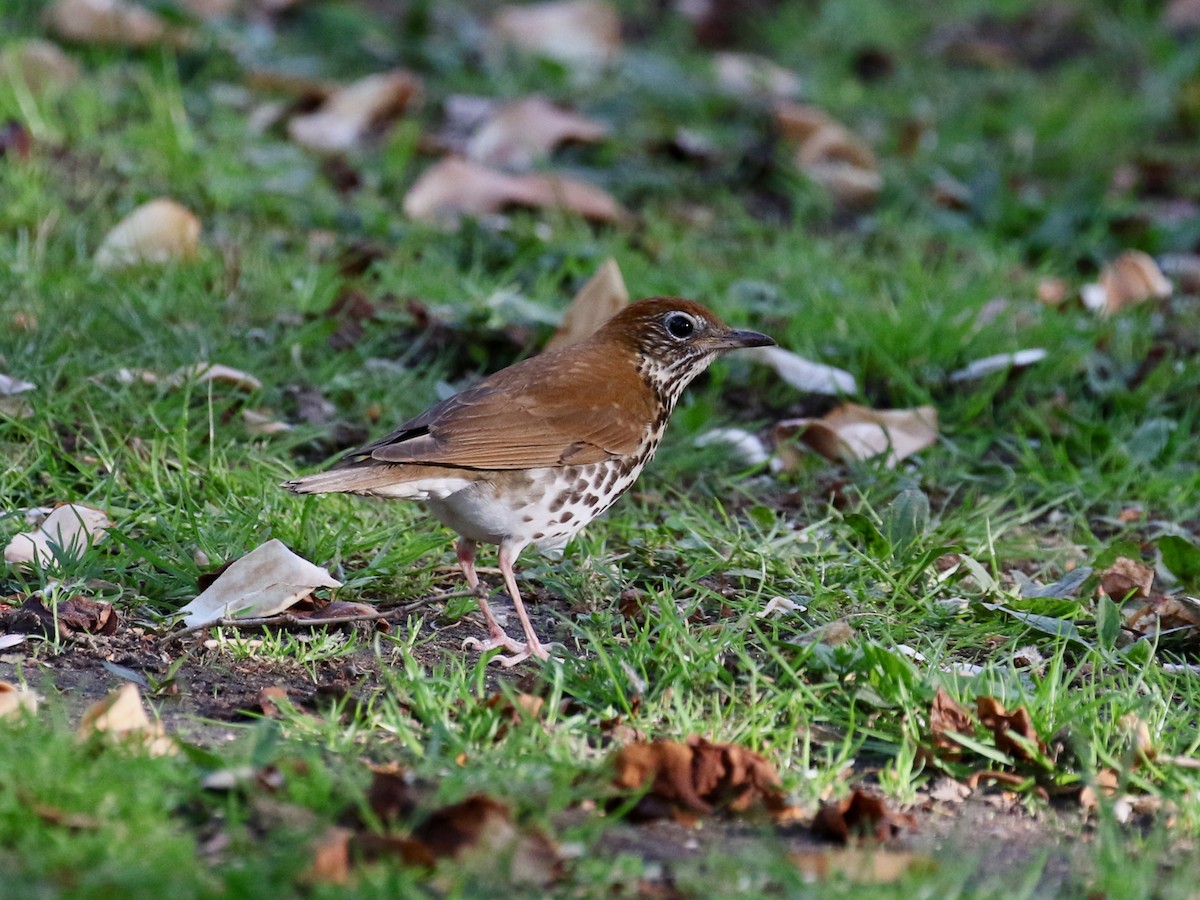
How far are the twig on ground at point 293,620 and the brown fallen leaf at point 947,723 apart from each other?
129 centimetres

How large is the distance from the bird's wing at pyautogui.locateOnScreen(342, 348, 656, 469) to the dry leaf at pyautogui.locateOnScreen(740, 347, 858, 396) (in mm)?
1320

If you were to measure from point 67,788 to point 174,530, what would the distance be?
6.05 feet

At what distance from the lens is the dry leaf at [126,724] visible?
348 cm

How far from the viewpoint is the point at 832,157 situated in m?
9.77

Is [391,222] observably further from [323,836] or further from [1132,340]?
[323,836]

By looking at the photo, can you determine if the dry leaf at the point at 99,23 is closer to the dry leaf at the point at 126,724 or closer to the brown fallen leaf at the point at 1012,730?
the dry leaf at the point at 126,724

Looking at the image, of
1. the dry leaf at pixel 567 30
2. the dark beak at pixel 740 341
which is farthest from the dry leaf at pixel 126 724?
the dry leaf at pixel 567 30

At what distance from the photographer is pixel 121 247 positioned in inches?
276

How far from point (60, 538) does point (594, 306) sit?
8.23 feet

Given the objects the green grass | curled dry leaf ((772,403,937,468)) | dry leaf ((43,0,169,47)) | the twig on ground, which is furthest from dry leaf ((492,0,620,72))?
the twig on ground

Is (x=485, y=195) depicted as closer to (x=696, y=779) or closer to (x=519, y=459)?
(x=519, y=459)

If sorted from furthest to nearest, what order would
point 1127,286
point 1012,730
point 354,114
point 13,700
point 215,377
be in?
point 354,114 < point 1127,286 < point 215,377 < point 1012,730 < point 13,700

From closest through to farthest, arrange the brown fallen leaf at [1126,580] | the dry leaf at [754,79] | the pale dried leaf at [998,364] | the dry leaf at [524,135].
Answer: the brown fallen leaf at [1126,580] → the pale dried leaf at [998,364] → the dry leaf at [524,135] → the dry leaf at [754,79]

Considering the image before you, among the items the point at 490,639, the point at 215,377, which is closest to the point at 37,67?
the point at 215,377
